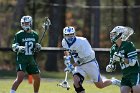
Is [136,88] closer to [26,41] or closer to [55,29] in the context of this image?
[26,41]

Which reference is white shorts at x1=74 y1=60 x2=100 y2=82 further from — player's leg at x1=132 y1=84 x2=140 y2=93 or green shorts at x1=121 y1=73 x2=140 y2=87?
player's leg at x1=132 y1=84 x2=140 y2=93

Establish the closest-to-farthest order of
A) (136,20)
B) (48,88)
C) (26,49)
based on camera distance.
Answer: (26,49) < (48,88) < (136,20)

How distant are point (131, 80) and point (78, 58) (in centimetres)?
182

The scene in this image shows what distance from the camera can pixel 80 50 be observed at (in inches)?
504

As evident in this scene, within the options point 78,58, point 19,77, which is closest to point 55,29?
point 19,77

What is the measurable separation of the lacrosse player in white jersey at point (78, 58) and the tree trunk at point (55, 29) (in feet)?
38.1

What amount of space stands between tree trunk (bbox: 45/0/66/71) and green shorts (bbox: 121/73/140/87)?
13.3 metres

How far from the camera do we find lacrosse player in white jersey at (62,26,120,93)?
12575 millimetres

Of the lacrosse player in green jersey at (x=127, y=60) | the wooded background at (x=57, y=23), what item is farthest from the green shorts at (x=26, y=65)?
the wooded background at (x=57, y=23)

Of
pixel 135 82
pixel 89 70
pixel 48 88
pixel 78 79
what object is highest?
pixel 135 82

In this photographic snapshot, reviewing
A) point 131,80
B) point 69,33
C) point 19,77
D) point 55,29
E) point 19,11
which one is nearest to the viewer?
point 131,80

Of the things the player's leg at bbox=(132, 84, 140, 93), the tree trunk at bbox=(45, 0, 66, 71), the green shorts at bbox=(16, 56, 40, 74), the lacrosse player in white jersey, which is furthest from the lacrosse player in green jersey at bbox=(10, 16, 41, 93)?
the tree trunk at bbox=(45, 0, 66, 71)

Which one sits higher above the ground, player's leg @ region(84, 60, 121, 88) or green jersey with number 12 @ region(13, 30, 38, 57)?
green jersey with number 12 @ region(13, 30, 38, 57)

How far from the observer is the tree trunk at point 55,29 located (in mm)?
25470
